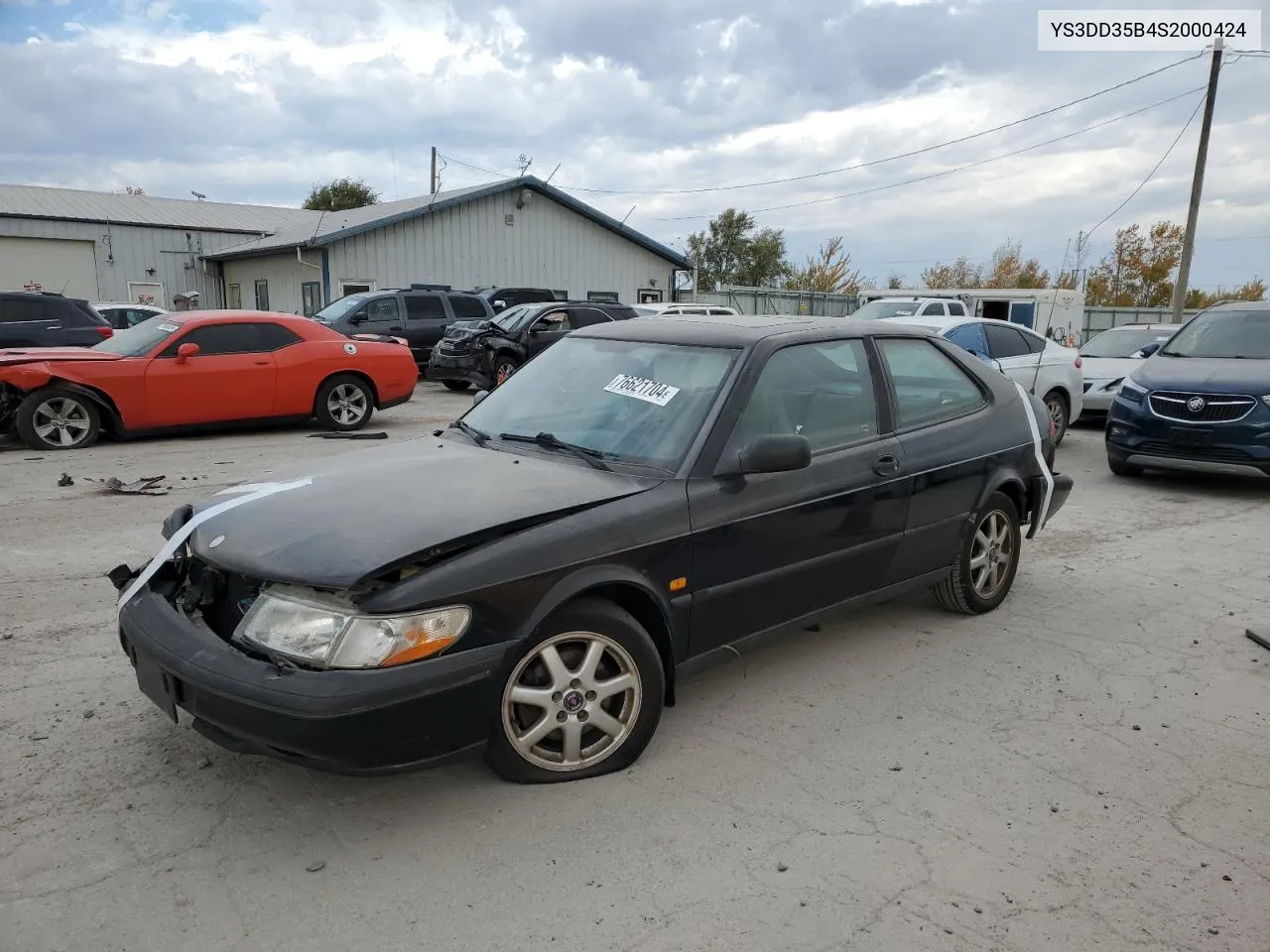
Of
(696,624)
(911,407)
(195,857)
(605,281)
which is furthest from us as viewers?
(605,281)

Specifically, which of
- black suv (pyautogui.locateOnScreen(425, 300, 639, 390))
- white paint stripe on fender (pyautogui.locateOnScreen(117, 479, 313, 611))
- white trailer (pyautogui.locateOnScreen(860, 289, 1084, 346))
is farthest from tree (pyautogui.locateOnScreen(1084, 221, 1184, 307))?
white paint stripe on fender (pyautogui.locateOnScreen(117, 479, 313, 611))

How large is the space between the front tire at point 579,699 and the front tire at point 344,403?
28.1ft

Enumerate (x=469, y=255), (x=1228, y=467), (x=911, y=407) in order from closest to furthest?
(x=911, y=407) → (x=1228, y=467) → (x=469, y=255)

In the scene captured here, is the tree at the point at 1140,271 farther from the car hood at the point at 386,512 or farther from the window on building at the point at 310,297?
the car hood at the point at 386,512

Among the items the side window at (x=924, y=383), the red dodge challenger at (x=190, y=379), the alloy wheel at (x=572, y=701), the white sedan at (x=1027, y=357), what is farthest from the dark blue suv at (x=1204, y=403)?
the red dodge challenger at (x=190, y=379)

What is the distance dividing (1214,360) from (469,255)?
21.3 meters

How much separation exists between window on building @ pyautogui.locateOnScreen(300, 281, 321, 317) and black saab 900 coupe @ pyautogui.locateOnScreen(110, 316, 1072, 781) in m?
22.2

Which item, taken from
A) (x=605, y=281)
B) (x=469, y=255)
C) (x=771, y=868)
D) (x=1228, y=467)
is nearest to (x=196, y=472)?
(x=771, y=868)

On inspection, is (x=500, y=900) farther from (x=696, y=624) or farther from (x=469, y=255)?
(x=469, y=255)

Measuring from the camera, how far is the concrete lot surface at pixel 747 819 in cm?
247

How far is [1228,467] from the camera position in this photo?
26.3ft

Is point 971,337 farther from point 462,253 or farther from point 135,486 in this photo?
point 462,253

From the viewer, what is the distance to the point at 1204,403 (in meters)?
8.12

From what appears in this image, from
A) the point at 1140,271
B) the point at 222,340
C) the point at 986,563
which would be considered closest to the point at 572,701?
the point at 986,563
